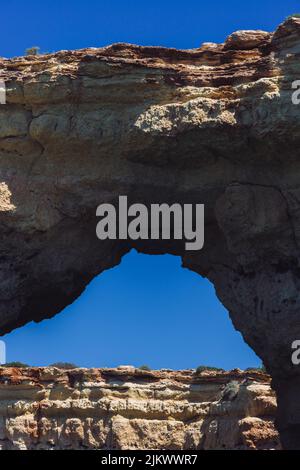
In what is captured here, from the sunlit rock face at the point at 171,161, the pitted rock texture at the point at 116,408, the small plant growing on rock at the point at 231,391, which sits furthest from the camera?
the pitted rock texture at the point at 116,408

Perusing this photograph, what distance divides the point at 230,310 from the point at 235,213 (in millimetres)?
2199

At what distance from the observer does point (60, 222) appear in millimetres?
21219

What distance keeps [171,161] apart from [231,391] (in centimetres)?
1367

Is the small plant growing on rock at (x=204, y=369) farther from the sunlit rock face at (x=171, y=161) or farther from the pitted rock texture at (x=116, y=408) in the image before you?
the sunlit rock face at (x=171, y=161)

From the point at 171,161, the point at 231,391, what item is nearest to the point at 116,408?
the point at 231,391

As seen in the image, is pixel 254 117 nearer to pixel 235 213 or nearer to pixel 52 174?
pixel 235 213

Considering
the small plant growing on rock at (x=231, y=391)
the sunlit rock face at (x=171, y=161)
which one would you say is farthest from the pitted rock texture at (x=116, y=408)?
the sunlit rock face at (x=171, y=161)

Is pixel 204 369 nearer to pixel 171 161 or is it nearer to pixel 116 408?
pixel 116 408

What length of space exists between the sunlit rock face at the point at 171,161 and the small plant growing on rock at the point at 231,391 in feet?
36.0

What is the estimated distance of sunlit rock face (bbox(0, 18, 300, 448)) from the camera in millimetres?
20031

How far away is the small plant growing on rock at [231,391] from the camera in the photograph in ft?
107

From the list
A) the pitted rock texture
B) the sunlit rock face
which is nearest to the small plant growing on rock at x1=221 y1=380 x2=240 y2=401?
the pitted rock texture
